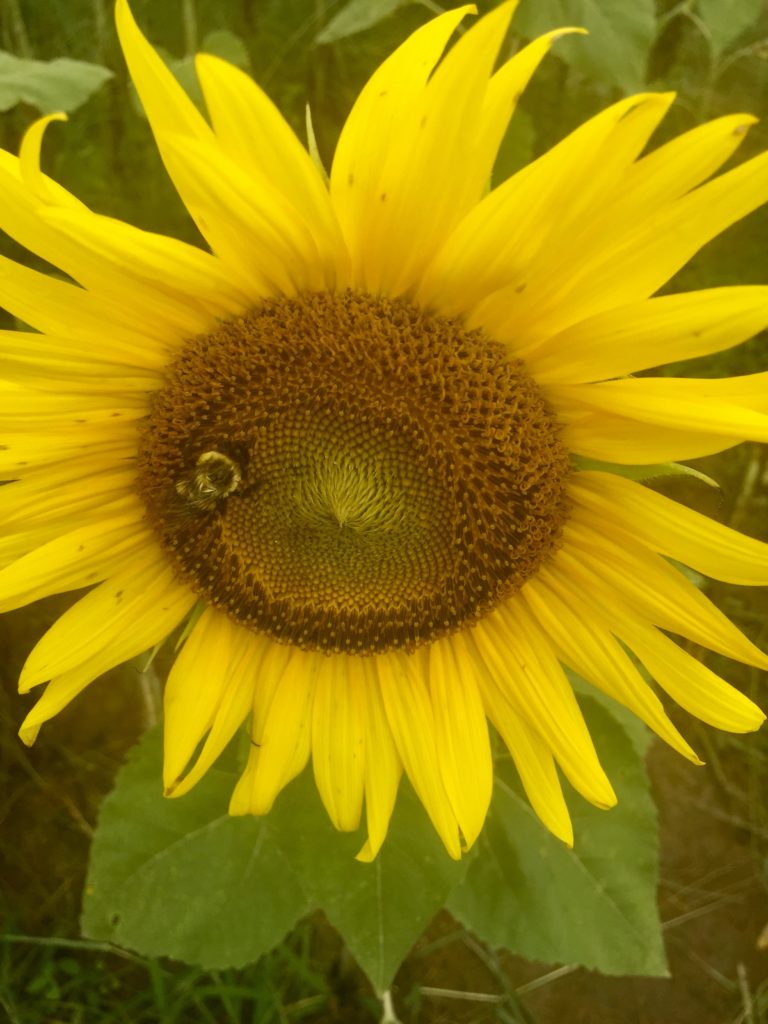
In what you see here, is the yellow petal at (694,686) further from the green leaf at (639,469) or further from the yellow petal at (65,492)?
the yellow petal at (65,492)

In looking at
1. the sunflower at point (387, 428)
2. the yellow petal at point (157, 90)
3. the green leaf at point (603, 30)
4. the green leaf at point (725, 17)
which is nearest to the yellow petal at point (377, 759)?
the sunflower at point (387, 428)

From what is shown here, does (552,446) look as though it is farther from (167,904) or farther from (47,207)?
(167,904)

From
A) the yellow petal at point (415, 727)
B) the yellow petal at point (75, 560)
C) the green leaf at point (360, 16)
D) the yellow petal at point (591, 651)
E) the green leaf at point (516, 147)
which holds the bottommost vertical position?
the yellow petal at point (415, 727)

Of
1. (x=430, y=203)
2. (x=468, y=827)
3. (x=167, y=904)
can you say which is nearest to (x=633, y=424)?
(x=430, y=203)

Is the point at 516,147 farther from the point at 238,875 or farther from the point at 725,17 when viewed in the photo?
the point at 238,875

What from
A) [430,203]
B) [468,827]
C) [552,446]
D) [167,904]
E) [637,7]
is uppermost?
[637,7]

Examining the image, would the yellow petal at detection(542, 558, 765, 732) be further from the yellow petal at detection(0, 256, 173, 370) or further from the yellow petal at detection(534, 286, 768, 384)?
the yellow petal at detection(0, 256, 173, 370)

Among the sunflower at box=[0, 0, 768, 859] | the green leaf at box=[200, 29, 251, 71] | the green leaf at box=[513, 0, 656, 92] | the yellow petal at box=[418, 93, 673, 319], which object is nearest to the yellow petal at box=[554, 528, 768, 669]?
the sunflower at box=[0, 0, 768, 859]
